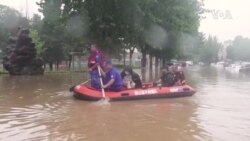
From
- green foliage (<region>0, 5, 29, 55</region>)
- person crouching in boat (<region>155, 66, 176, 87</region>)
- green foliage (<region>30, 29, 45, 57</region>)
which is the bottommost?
person crouching in boat (<region>155, 66, 176, 87</region>)

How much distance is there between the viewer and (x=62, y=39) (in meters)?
55.2

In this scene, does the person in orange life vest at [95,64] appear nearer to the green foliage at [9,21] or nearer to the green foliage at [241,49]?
the green foliage at [9,21]

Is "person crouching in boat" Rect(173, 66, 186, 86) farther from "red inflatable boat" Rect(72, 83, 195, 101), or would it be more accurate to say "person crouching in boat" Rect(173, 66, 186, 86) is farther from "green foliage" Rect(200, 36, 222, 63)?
"green foliage" Rect(200, 36, 222, 63)

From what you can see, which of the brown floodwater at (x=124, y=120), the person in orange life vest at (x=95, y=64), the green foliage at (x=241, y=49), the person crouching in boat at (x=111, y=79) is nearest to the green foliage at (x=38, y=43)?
the person in orange life vest at (x=95, y=64)

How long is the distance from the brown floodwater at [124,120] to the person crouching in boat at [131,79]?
4.40 feet

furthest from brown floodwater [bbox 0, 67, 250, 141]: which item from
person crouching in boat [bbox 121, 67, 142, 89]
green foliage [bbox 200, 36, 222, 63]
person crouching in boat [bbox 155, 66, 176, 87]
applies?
green foliage [bbox 200, 36, 222, 63]

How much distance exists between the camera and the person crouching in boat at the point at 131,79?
16.6 m

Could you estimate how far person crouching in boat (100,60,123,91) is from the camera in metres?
15.6

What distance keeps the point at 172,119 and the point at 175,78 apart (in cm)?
654

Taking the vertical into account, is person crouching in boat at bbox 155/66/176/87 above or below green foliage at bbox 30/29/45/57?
below

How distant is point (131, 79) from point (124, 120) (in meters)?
6.00

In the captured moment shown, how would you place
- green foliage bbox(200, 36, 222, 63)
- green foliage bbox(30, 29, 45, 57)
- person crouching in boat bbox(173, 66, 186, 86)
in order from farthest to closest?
green foliage bbox(200, 36, 222, 63)
green foliage bbox(30, 29, 45, 57)
person crouching in boat bbox(173, 66, 186, 86)

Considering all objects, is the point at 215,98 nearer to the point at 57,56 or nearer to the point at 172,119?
the point at 172,119

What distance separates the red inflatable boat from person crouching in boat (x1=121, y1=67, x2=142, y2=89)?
→ 431mm
